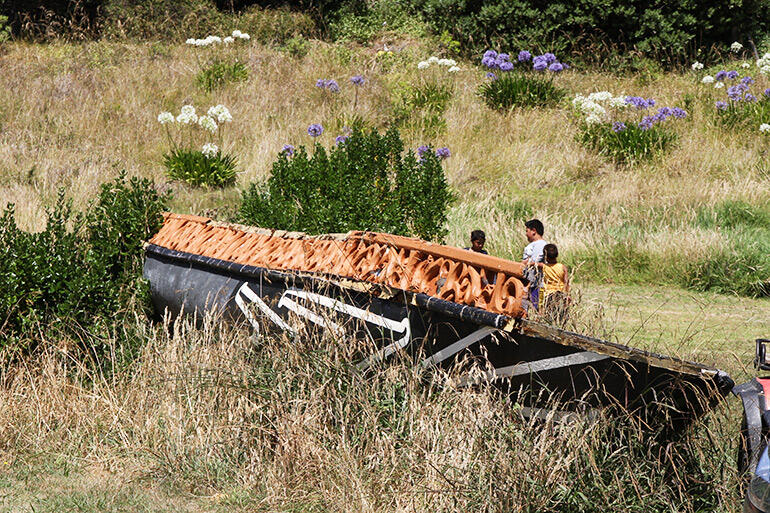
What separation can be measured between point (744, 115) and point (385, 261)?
11.3 m

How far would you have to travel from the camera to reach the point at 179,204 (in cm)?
1290

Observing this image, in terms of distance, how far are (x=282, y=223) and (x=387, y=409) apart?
4.00 meters

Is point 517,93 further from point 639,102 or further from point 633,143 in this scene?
point 633,143

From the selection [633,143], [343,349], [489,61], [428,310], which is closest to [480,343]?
[428,310]

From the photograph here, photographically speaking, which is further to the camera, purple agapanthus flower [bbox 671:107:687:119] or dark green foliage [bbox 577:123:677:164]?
purple agapanthus flower [bbox 671:107:687:119]

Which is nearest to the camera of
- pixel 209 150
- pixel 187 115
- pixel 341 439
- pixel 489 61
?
pixel 341 439

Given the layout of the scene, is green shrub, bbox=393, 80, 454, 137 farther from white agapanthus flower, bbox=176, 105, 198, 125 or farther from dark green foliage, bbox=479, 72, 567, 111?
white agapanthus flower, bbox=176, 105, 198, 125

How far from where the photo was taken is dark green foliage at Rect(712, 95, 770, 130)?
15031mm

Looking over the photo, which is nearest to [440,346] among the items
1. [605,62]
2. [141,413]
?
[141,413]

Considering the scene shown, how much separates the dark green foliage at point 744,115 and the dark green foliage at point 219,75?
30.1ft

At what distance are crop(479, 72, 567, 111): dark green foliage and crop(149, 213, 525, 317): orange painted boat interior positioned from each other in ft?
32.6

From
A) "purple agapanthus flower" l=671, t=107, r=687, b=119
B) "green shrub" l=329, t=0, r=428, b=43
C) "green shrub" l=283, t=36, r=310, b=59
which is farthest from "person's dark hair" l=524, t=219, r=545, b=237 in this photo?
"green shrub" l=329, t=0, r=428, b=43

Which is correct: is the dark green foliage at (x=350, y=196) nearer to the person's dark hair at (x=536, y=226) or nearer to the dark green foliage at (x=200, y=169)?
the person's dark hair at (x=536, y=226)

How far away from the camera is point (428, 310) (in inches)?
215
